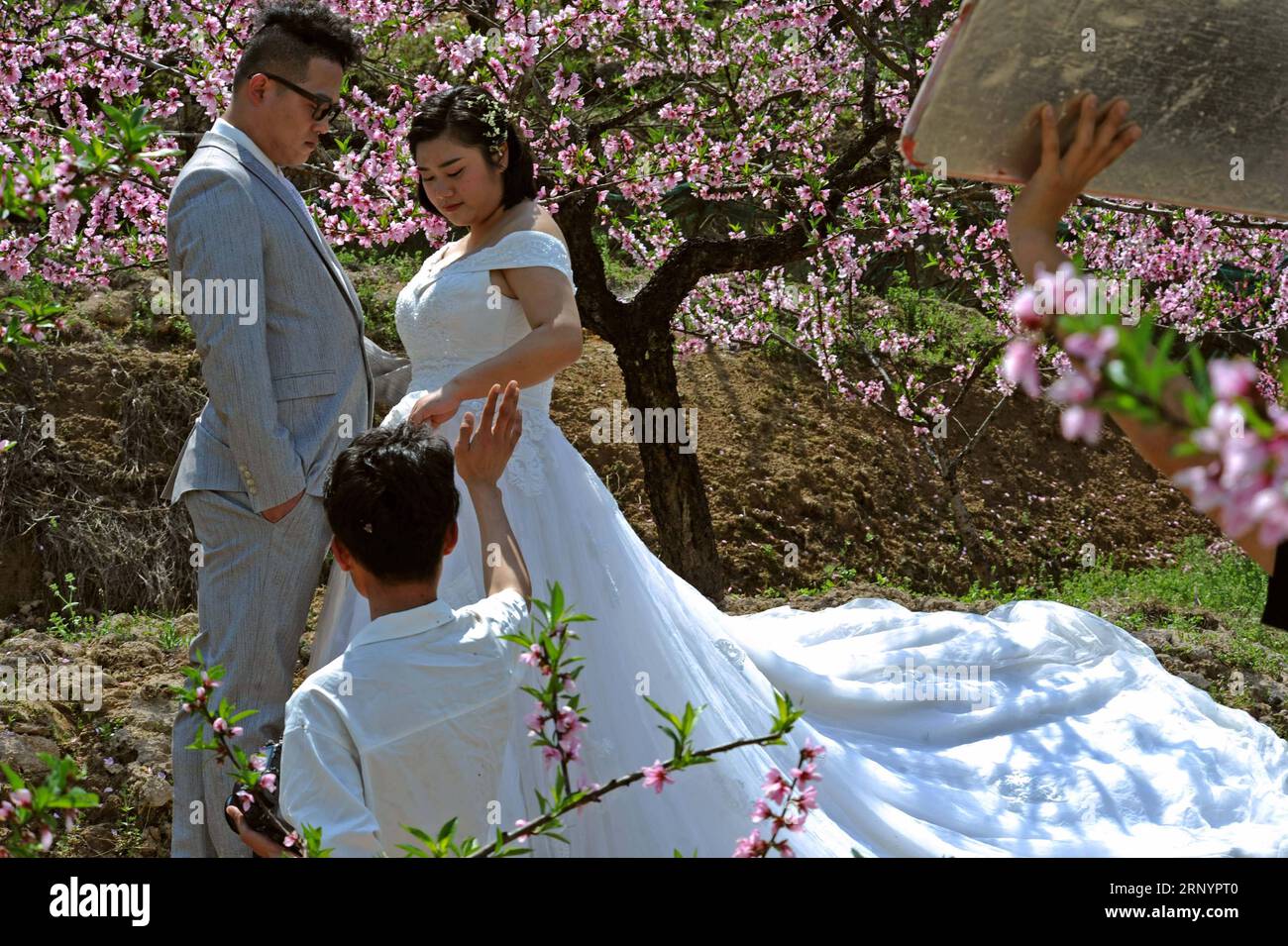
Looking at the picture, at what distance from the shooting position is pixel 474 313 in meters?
3.34

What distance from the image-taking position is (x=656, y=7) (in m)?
5.49

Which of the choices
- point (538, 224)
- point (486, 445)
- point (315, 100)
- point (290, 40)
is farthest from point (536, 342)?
point (486, 445)

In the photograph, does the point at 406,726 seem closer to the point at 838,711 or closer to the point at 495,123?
the point at 495,123

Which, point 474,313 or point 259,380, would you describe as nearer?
point 259,380

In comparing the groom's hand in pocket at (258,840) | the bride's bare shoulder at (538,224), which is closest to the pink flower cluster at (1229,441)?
the groom's hand in pocket at (258,840)

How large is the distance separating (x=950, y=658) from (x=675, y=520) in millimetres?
1874

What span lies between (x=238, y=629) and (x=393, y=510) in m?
1.09

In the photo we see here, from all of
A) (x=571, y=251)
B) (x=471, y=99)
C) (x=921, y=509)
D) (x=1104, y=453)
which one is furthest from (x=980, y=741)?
(x=1104, y=453)

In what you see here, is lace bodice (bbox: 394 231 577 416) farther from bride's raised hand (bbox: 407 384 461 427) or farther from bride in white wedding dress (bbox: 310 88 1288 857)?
bride's raised hand (bbox: 407 384 461 427)

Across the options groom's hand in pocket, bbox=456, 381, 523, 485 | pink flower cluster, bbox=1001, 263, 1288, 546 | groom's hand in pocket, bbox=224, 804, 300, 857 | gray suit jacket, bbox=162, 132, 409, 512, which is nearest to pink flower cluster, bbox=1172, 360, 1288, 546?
pink flower cluster, bbox=1001, 263, 1288, 546

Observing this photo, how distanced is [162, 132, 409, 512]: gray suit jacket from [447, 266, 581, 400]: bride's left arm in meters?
0.27

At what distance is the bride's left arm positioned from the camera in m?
3.11

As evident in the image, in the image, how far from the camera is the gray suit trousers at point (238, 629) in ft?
9.48

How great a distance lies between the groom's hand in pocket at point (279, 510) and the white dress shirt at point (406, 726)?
1.01m
